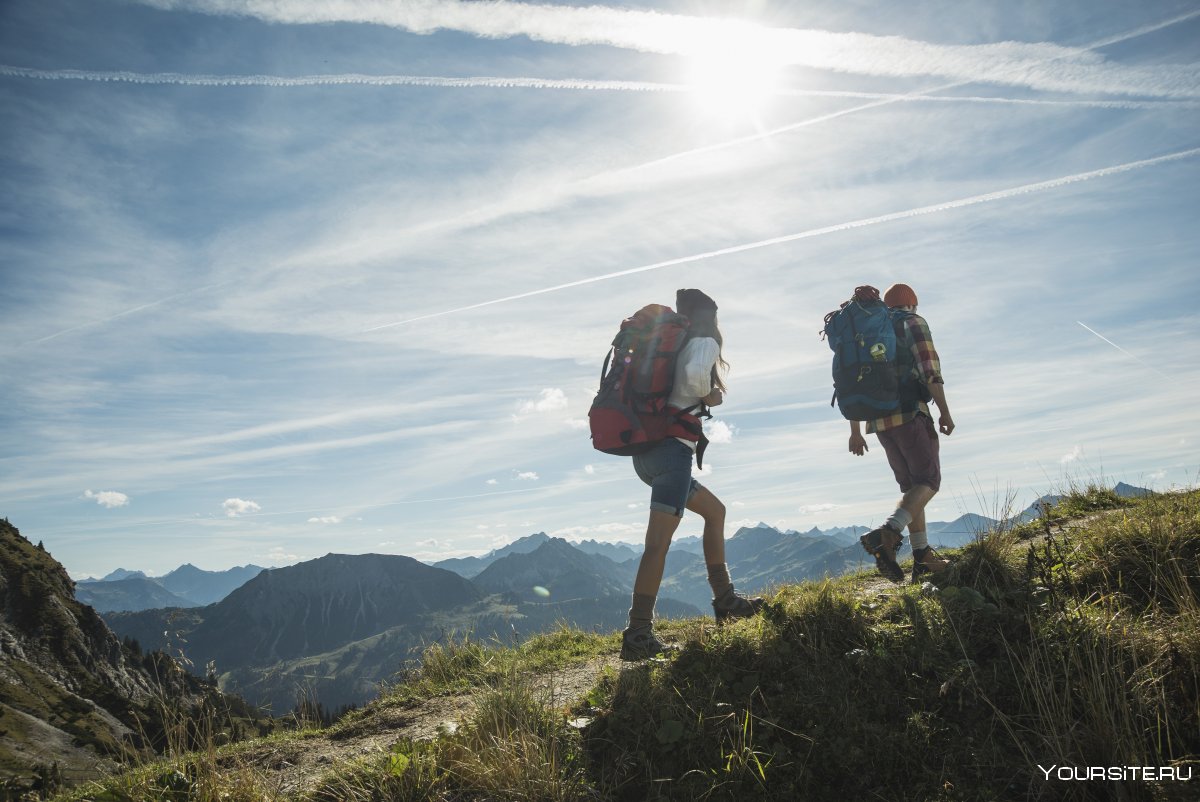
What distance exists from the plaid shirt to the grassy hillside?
2130 millimetres

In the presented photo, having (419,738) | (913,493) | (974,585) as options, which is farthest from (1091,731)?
(419,738)

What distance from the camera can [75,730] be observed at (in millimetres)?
70625

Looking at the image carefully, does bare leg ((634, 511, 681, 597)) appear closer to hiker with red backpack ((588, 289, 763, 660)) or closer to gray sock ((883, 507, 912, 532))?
hiker with red backpack ((588, 289, 763, 660))

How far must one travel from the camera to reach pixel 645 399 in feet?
18.0

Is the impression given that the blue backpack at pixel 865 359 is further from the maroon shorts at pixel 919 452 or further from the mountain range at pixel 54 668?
the mountain range at pixel 54 668

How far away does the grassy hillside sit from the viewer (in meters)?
3.26

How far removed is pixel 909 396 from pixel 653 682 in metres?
4.55

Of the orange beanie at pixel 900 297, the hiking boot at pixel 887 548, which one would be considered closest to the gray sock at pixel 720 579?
the hiking boot at pixel 887 548

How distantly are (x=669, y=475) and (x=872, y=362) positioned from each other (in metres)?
3.00

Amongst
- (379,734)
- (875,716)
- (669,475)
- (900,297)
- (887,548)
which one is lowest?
(379,734)

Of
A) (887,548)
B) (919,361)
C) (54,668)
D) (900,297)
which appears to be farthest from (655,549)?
(54,668)

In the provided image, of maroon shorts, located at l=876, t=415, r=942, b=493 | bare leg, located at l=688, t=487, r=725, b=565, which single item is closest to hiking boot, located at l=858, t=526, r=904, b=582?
maroon shorts, located at l=876, t=415, r=942, b=493

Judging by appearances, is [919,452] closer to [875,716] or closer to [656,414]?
[656,414]

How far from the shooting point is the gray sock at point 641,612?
5.53m
